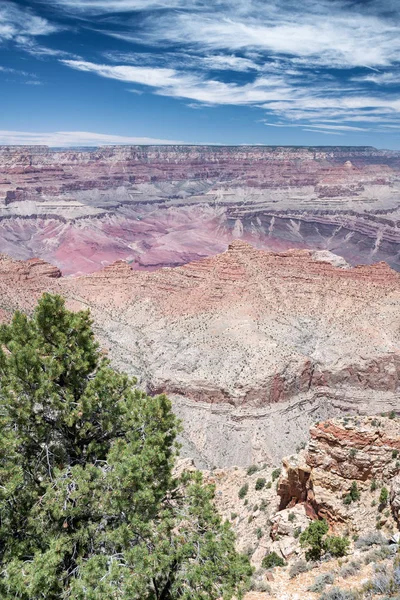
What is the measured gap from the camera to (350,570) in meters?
13.8

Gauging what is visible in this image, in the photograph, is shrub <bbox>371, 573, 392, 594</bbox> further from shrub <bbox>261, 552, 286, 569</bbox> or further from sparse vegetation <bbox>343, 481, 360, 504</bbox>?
sparse vegetation <bbox>343, 481, 360, 504</bbox>

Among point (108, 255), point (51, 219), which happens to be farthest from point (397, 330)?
point (51, 219)

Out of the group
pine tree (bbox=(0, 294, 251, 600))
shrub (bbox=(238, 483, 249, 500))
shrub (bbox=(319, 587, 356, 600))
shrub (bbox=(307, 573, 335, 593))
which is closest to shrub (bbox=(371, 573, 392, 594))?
shrub (bbox=(319, 587, 356, 600))

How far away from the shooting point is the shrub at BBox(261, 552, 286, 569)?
59.4ft

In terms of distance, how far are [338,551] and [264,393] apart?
106ft

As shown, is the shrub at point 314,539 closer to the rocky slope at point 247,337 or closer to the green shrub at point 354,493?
the green shrub at point 354,493

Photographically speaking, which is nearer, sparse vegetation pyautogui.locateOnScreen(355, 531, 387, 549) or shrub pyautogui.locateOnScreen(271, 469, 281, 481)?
sparse vegetation pyautogui.locateOnScreen(355, 531, 387, 549)

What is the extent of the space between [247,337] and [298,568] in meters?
38.2

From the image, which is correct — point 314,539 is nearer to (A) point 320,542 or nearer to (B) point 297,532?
(A) point 320,542

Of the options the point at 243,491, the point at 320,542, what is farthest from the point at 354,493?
the point at 243,491

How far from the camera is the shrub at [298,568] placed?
1614 centimetres

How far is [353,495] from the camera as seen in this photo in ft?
63.1

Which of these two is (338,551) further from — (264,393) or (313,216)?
(313,216)

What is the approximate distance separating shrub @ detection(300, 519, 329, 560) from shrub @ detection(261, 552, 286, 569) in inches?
45.8
